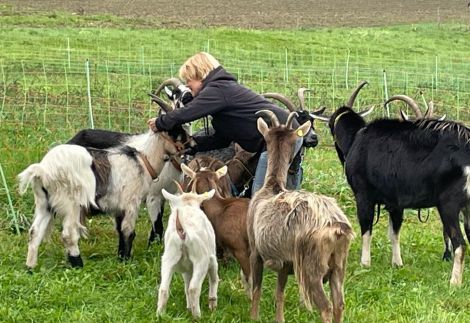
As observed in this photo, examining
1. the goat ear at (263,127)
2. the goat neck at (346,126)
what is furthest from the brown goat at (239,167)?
the goat neck at (346,126)

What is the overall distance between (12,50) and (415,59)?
12.3 m

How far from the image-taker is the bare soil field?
34000mm

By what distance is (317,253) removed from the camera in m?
5.08

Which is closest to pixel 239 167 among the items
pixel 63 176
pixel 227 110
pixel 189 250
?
pixel 227 110

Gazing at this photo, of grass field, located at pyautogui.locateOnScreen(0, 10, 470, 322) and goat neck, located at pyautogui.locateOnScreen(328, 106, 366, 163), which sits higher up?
goat neck, located at pyautogui.locateOnScreen(328, 106, 366, 163)

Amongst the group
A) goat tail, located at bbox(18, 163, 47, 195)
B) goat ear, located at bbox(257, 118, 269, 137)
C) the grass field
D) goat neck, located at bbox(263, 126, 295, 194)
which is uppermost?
goat ear, located at bbox(257, 118, 269, 137)

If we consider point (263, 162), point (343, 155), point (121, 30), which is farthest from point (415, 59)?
point (263, 162)

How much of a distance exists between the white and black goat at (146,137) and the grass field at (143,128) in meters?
0.33

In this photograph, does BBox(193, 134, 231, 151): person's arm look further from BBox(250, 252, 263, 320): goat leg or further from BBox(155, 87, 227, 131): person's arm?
BBox(250, 252, 263, 320): goat leg

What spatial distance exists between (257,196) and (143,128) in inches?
222

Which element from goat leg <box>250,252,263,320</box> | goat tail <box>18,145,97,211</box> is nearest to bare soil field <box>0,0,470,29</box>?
goat tail <box>18,145,97,211</box>

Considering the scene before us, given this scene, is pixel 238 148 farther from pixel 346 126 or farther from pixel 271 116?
pixel 271 116

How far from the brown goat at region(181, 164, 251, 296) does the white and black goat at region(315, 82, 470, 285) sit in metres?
1.82

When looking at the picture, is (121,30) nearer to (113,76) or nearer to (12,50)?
(12,50)
